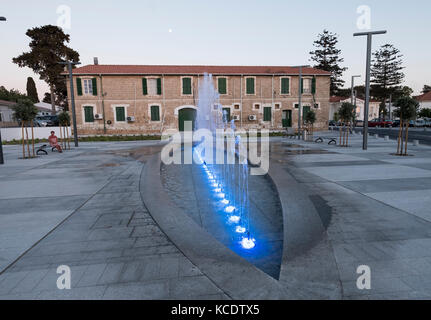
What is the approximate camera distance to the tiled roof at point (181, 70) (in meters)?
28.3

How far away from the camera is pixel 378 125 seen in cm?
4566

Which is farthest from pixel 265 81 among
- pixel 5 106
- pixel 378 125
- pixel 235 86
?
pixel 5 106

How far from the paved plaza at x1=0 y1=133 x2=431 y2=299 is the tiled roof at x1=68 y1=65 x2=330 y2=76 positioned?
23.2m

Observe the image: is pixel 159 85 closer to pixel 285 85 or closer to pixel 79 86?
pixel 79 86

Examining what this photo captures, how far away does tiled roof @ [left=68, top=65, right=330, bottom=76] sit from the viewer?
28.3 meters

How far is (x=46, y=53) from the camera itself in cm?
3888

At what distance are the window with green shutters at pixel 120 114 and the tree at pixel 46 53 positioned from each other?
17.9 m

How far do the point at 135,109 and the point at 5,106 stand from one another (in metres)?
31.0

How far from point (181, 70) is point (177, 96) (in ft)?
9.60

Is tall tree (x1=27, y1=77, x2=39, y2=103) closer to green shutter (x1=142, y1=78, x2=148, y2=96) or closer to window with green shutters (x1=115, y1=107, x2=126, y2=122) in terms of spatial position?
window with green shutters (x1=115, y1=107, x2=126, y2=122)

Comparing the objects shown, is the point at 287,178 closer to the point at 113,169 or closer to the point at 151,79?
the point at 113,169

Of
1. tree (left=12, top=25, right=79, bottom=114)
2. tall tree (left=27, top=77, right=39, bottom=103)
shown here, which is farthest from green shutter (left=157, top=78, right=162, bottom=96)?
tall tree (left=27, top=77, right=39, bottom=103)

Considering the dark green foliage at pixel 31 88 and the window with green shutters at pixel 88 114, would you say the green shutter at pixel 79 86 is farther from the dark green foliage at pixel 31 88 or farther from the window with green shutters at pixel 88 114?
the dark green foliage at pixel 31 88
